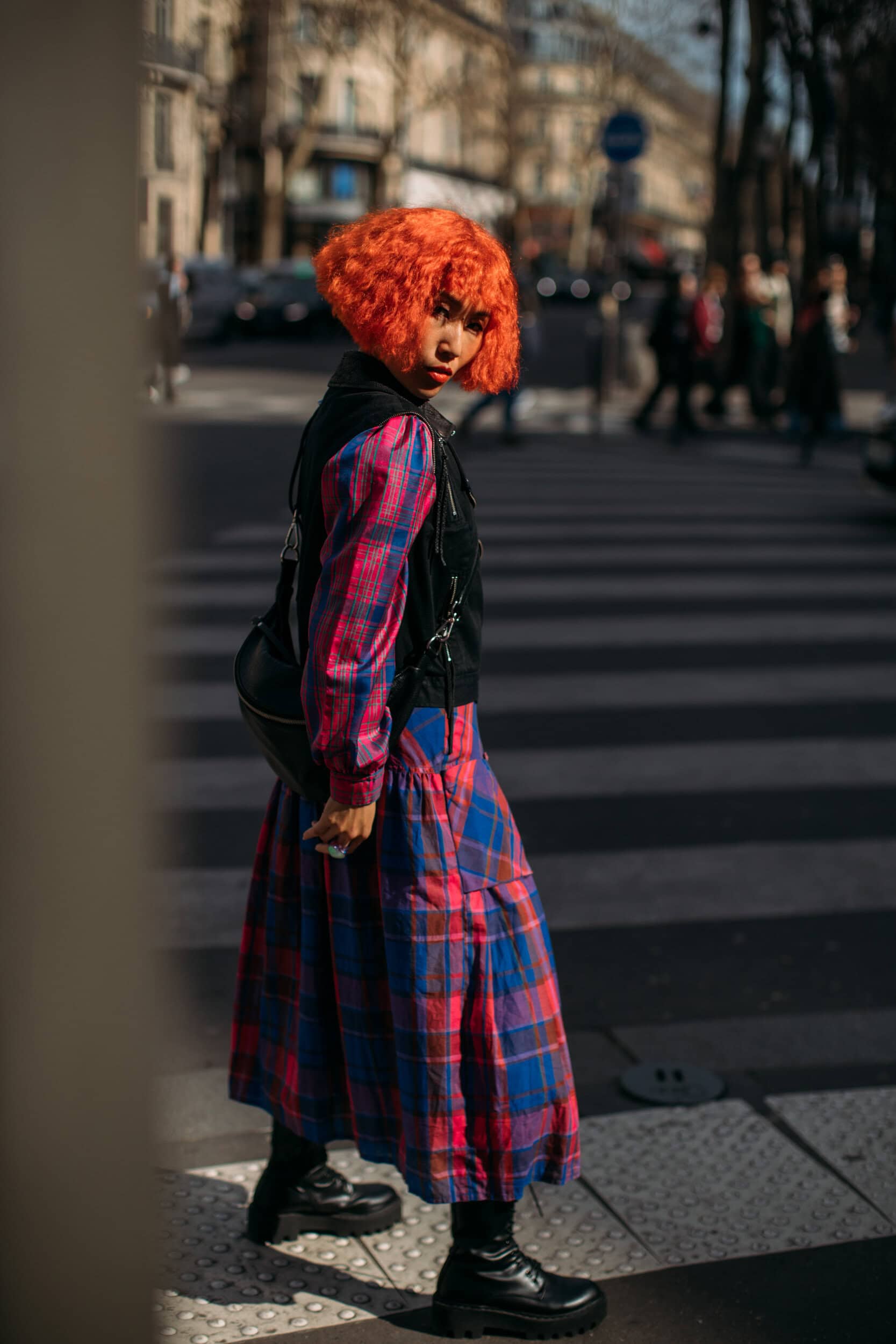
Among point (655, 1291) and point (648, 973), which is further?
point (648, 973)

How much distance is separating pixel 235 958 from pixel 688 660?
3.65 meters

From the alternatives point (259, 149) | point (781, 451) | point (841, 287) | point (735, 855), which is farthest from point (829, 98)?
point (259, 149)

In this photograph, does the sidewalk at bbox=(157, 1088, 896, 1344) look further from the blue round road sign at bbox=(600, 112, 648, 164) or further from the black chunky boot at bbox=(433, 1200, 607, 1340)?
the blue round road sign at bbox=(600, 112, 648, 164)

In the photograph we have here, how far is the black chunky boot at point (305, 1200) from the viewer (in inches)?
105

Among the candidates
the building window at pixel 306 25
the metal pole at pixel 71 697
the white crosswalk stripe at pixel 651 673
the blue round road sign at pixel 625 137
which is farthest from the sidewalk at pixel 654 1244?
the building window at pixel 306 25

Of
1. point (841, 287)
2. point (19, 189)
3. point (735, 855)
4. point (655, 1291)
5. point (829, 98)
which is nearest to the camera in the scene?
point (19, 189)

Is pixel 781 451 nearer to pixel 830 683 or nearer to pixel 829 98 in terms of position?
pixel 829 98

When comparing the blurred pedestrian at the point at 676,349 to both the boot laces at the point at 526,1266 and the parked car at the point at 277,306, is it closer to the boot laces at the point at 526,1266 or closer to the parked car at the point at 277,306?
the boot laces at the point at 526,1266

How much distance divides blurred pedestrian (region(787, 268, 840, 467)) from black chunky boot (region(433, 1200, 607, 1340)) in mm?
12835

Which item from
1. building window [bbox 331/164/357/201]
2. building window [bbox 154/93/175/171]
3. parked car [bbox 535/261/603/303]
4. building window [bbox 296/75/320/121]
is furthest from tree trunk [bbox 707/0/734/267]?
building window [bbox 331/164/357/201]

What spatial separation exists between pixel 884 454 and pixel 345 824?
9860mm

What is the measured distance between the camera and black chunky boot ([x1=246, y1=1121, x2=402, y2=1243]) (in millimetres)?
2660

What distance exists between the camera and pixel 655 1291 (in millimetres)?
2562

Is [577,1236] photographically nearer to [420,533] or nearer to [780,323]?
[420,533]
